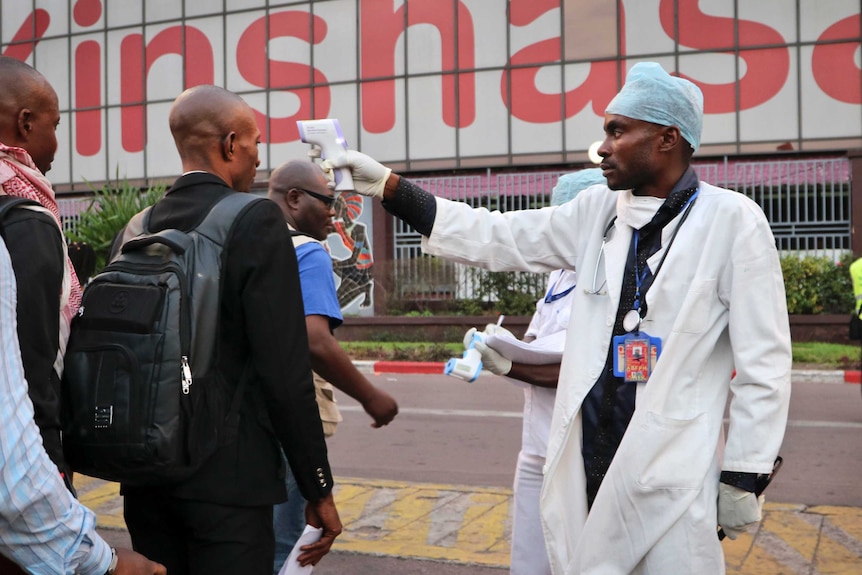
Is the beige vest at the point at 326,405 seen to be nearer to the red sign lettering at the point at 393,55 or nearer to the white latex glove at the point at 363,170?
the white latex glove at the point at 363,170

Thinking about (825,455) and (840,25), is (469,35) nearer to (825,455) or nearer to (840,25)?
(840,25)

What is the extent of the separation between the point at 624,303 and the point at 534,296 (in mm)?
16446

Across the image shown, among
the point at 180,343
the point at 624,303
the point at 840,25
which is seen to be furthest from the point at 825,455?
the point at 840,25

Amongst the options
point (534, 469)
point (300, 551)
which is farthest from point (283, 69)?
point (300, 551)

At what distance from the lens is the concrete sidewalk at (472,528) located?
16.4 feet

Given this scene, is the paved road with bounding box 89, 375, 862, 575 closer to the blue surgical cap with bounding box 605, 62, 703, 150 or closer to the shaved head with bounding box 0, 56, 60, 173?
the blue surgical cap with bounding box 605, 62, 703, 150

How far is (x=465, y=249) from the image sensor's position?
330 cm

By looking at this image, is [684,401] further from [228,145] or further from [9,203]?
[9,203]

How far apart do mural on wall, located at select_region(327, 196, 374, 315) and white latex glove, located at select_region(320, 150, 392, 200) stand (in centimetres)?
1794

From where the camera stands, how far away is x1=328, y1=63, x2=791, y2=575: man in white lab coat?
278cm

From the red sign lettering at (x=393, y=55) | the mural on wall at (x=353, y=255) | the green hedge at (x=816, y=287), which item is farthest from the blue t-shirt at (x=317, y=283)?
the red sign lettering at (x=393, y=55)

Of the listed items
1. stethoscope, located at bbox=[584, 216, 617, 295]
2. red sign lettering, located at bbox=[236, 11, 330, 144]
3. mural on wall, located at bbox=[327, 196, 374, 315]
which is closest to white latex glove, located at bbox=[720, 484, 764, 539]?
stethoscope, located at bbox=[584, 216, 617, 295]

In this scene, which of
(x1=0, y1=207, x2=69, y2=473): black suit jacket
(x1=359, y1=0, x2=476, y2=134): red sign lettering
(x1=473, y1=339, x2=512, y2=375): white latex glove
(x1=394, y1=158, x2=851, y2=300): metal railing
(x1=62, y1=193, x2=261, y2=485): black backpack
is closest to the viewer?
(x1=0, y1=207, x2=69, y2=473): black suit jacket

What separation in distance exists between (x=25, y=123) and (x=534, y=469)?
2.25m
